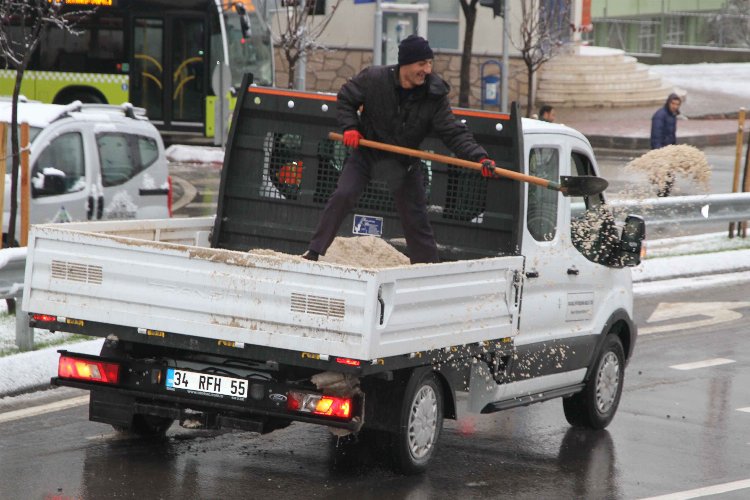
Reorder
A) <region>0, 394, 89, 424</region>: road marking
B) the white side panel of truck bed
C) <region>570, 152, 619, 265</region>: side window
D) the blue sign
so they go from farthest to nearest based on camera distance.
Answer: <region>570, 152, 619, 265</region>: side window
the blue sign
<region>0, 394, 89, 424</region>: road marking
the white side panel of truck bed

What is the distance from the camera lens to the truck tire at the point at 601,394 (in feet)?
30.5

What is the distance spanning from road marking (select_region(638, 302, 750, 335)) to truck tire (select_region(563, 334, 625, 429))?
3.61 meters

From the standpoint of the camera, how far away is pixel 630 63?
130 ft

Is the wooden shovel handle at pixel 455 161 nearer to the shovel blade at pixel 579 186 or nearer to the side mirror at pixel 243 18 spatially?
the shovel blade at pixel 579 186

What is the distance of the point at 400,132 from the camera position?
841 cm

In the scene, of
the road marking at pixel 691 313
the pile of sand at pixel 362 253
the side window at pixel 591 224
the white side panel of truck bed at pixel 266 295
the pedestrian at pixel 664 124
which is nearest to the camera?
the white side panel of truck bed at pixel 266 295

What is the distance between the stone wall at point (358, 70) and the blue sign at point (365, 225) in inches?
1116

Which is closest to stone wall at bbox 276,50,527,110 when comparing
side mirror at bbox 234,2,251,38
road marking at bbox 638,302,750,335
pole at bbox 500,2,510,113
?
pole at bbox 500,2,510,113

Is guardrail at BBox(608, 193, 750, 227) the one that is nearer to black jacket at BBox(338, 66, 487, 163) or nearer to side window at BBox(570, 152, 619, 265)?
side window at BBox(570, 152, 619, 265)

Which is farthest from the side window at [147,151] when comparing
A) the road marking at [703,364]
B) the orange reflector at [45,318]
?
the orange reflector at [45,318]

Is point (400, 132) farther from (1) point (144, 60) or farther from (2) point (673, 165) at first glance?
(1) point (144, 60)

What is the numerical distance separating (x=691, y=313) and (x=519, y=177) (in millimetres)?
6679

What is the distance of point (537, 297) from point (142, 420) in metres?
2.40

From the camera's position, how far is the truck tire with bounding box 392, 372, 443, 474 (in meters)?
7.45
